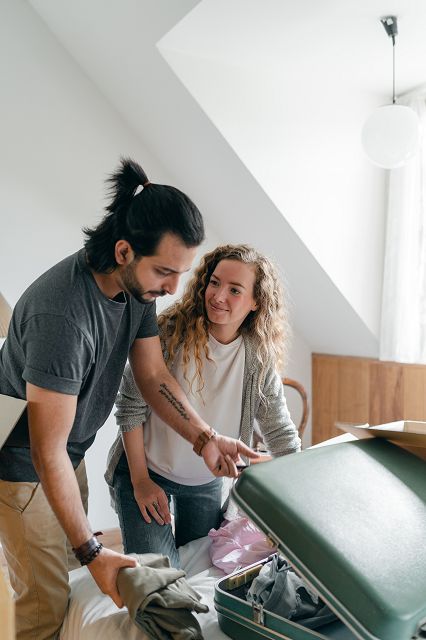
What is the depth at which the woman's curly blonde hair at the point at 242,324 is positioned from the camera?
1912 mm

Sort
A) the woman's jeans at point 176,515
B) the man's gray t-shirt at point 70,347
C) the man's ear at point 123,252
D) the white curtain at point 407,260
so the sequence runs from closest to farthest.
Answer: the man's gray t-shirt at point 70,347 < the man's ear at point 123,252 < the woman's jeans at point 176,515 < the white curtain at point 407,260

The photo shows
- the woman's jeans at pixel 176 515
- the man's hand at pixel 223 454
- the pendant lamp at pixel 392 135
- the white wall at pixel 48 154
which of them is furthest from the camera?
the white wall at pixel 48 154

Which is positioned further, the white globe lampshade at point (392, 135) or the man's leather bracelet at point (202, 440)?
the white globe lampshade at point (392, 135)

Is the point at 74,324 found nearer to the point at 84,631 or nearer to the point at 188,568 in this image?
the point at 84,631

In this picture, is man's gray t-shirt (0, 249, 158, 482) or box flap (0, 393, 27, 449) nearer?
box flap (0, 393, 27, 449)

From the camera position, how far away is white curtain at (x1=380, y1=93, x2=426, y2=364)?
3.21 meters

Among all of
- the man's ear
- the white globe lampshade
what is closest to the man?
the man's ear

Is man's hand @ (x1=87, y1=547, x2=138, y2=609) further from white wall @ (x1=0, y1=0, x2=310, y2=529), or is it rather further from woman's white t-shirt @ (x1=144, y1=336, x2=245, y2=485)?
white wall @ (x1=0, y1=0, x2=310, y2=529)

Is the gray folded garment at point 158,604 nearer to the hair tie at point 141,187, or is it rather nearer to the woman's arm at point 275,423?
the woman's arm at point 275,423

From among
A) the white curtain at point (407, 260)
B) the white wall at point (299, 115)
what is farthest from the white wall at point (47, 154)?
the white curtain at point (407, 260)

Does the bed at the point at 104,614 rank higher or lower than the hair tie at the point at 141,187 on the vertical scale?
lower

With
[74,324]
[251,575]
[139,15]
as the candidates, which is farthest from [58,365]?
[139,15]

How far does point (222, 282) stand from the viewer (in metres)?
1.94

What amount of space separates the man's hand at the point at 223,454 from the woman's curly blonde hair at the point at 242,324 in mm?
288
